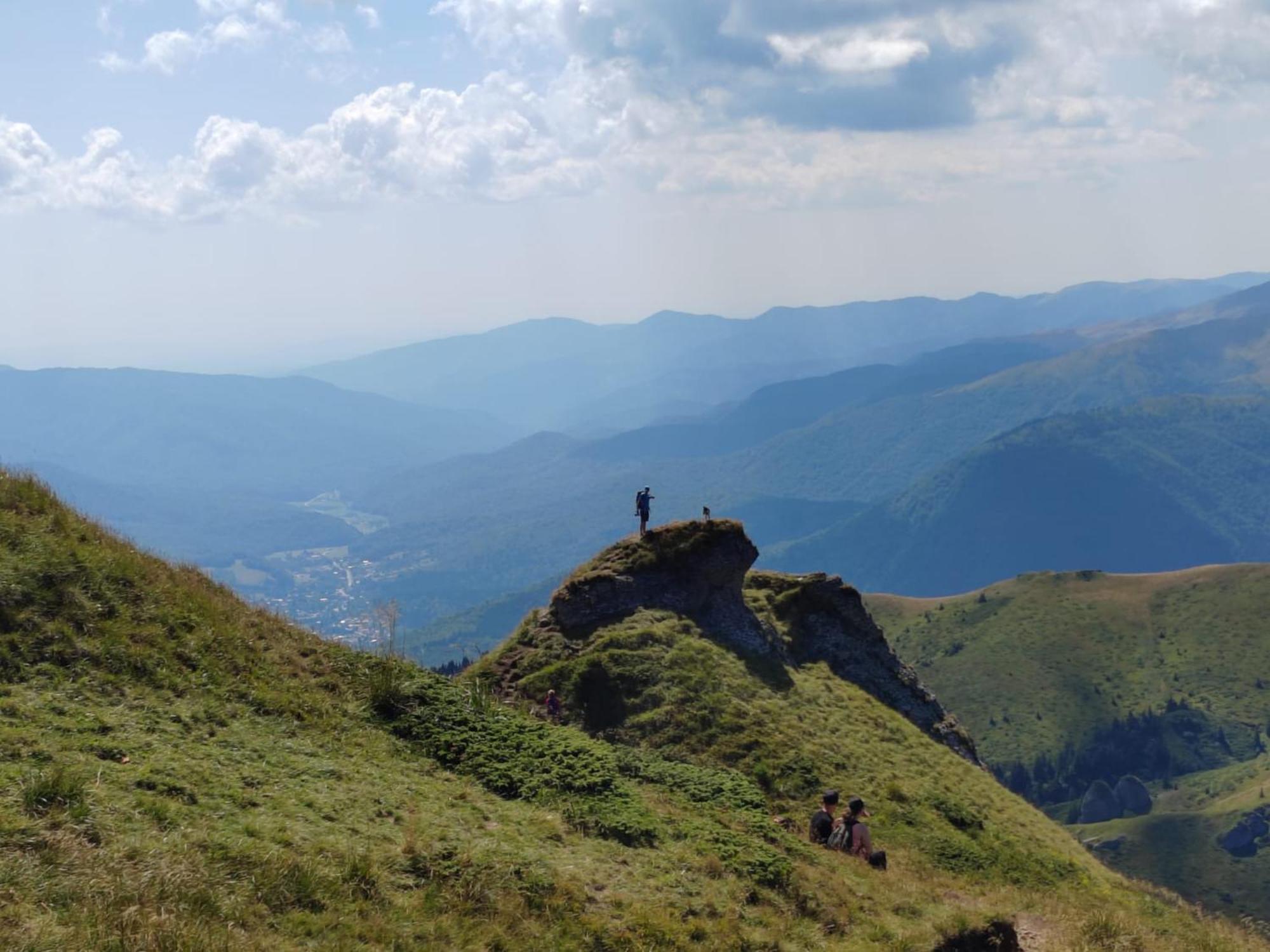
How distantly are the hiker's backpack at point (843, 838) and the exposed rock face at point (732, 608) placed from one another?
15.0 metres

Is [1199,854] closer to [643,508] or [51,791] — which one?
[643,508]

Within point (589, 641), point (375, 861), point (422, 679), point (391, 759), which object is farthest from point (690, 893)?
point (589, 641)

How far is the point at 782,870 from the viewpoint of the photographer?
61.2ft

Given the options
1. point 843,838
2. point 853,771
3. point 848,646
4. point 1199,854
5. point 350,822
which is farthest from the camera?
point 1199,854

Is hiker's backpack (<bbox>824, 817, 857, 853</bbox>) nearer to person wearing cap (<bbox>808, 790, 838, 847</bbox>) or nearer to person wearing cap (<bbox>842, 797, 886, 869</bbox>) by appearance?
person wearing cap (<bbox>842, 797, 886, 869</bbox>)

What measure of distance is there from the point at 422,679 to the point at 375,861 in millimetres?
9787

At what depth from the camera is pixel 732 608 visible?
40844 millimetres

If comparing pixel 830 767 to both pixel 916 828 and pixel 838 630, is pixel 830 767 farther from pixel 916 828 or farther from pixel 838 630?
pixel 838 630

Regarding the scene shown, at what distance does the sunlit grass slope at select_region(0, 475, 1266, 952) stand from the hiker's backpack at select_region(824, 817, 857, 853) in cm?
104

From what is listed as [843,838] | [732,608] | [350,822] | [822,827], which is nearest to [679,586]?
[732,608]

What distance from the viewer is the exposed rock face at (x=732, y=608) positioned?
3838 centimetres

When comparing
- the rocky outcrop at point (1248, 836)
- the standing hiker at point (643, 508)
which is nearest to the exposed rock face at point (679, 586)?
the standing hiker at point (643, 508)

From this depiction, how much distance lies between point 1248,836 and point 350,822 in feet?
635

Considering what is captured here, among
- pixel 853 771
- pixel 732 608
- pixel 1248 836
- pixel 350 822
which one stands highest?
pixel 350 822
